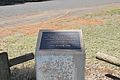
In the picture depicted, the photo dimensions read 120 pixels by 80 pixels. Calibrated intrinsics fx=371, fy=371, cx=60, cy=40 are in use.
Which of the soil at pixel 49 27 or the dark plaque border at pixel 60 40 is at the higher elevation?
the dark plaque border at pixel 60 40

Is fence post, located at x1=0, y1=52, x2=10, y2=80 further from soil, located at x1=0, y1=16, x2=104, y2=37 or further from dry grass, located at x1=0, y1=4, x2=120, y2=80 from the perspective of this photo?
soil, located at x1=0, y1=16, x2=104, y2=37

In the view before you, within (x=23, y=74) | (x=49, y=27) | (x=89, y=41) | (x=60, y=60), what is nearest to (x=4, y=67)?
(x=60, y=60)

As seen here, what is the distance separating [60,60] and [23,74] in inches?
99.7

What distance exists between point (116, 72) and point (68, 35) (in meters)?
2.85

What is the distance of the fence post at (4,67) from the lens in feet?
19.9

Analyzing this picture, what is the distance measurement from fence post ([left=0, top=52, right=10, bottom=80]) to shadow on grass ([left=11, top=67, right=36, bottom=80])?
1.52 m

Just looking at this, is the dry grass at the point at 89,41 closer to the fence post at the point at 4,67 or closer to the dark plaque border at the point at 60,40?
the fence post at the point at 4,67

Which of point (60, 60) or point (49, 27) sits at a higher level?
point (60, 60)

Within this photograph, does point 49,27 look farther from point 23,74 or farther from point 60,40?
point 60,40

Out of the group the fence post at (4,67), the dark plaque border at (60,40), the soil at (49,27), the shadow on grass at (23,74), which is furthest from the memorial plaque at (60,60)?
the soil at (49,27)

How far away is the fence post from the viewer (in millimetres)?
6074

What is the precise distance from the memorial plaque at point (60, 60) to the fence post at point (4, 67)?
25.8 inches

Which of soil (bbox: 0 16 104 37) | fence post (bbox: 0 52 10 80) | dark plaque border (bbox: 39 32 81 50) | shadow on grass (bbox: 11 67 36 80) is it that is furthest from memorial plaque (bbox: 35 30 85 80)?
soil (bbox: 0 16 104 37)

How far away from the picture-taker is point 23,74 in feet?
26.5
